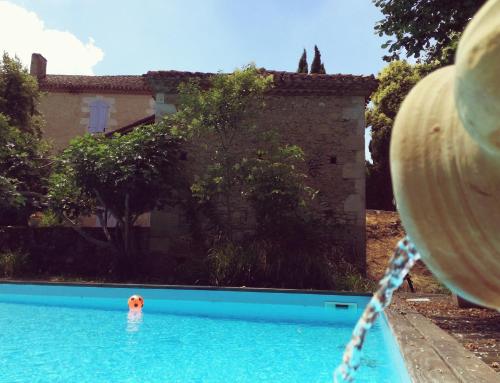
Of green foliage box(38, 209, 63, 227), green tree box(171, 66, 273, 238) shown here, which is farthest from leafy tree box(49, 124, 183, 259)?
green foliage box(38, 209, 63, 227)

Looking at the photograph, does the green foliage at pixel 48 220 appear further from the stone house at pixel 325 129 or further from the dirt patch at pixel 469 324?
the dirt patch at pixel 469 324

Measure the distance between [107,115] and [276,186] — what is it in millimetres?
11899

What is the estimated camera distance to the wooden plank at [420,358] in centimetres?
253

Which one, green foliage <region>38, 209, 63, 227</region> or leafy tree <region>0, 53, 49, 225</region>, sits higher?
leafy tree <region>0, 53, 49, 225</region>

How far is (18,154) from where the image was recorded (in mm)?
12633

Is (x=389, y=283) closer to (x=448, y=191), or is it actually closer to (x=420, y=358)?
(x=448, y=191)

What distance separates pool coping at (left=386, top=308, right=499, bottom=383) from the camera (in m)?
2.50

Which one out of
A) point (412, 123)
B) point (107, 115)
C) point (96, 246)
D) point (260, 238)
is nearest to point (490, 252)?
point (412, 123)

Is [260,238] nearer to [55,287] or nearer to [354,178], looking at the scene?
[354,178]

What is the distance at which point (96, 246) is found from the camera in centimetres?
1153

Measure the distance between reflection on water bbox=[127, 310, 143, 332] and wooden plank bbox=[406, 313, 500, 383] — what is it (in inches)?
151

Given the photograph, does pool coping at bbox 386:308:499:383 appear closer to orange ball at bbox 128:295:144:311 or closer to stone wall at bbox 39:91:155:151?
orange ball at bbox 128:295:144:311

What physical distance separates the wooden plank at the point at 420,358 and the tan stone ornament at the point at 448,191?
196cm

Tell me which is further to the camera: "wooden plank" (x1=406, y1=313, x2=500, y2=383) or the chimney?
the chimney
